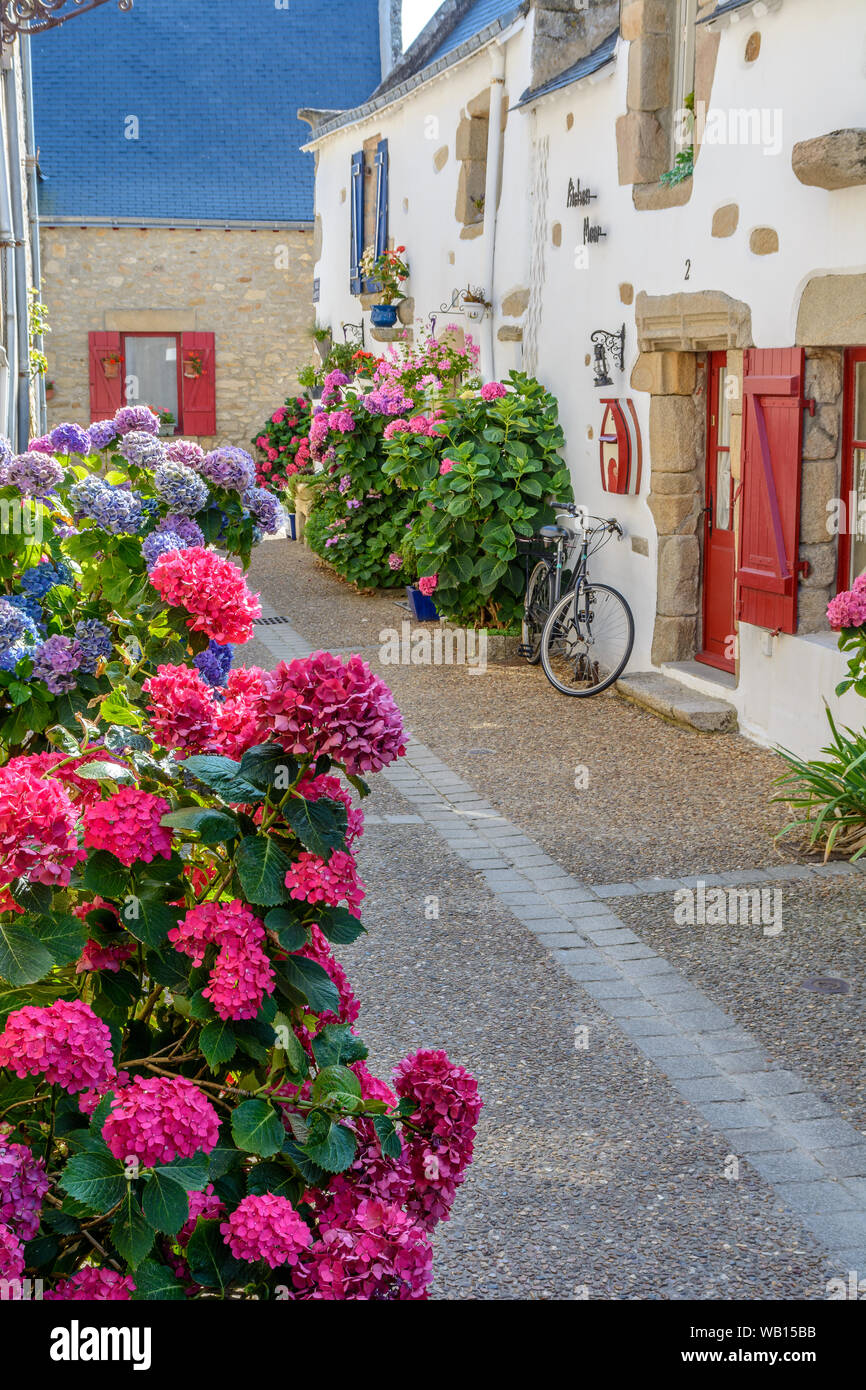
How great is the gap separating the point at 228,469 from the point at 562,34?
750 cm

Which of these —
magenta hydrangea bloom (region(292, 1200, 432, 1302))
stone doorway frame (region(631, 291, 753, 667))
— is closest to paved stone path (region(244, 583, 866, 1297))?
magenta hydrangea bloom (region(292, 1200, 432, 1302))

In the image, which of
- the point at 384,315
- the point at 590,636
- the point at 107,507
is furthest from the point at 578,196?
the point at 107,507

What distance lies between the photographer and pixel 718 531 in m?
8.16

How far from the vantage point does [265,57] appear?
22.1m

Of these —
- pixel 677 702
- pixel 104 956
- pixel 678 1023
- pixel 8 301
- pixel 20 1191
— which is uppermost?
pixel 8 301

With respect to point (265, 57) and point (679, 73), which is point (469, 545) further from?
point (265, 57)

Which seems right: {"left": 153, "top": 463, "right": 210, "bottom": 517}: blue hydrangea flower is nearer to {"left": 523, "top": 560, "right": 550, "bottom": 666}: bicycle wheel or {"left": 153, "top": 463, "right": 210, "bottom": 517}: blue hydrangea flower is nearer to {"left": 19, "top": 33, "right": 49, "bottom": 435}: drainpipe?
{"left": 523, "top": 560, "right": 550, "bottom": 666}: bicycle wheel

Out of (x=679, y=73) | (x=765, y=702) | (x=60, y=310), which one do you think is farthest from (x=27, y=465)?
(x=60, y=310)

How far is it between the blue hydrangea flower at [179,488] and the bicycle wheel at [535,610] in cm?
585

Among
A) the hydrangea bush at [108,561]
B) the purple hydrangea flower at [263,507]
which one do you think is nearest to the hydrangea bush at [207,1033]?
the hydrangea bush at [108,561]

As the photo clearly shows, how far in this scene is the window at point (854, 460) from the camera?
21.9 feet

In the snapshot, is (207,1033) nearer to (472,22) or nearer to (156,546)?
(156,546)
